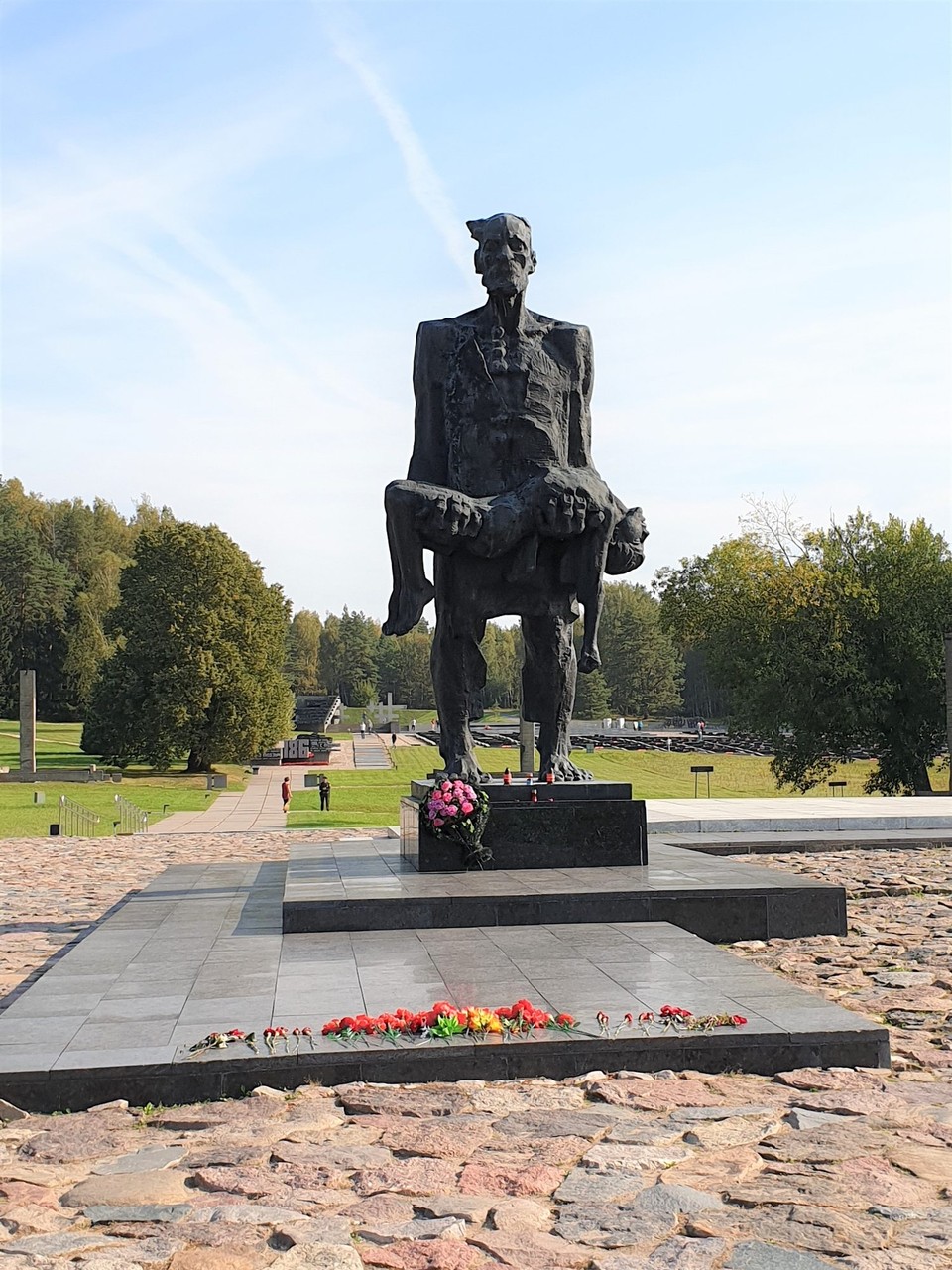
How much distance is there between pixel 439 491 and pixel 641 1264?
6.31 meters

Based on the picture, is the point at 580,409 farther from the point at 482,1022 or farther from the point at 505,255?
the point at 482,1022

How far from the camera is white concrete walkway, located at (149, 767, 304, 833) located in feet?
75.9

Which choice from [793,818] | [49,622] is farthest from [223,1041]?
[49,622]

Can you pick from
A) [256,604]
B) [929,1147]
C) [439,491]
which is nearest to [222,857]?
[439,491]

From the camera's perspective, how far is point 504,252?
8875mm

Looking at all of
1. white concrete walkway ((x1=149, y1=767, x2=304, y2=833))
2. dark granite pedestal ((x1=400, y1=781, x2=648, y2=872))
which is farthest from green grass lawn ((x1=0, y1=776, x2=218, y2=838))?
dark granite pedestal ((x1=400, y1=781, x2=648, y2=872))

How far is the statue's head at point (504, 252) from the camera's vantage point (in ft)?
29.2

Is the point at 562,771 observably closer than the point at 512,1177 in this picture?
No

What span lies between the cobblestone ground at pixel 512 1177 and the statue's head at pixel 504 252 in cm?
604

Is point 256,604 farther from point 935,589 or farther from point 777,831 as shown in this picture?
point 777,831

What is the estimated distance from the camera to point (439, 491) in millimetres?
8656

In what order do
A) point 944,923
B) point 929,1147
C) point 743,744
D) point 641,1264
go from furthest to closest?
point 743,744 < point 944,923 < point 929,1147 < point 641,1264

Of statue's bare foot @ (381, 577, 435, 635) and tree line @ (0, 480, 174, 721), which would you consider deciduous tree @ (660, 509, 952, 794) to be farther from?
tree line @ (0, 480, 174, 721)

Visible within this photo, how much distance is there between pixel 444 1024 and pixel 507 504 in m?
4.82
